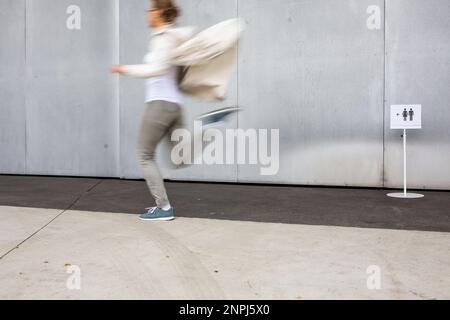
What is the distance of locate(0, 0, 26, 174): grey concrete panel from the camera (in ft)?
27.2

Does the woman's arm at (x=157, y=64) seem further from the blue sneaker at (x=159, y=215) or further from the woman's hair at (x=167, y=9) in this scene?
the blue sneaker at (x=159, y=215)

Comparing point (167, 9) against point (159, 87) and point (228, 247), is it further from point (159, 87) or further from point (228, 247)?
point (228, 247)

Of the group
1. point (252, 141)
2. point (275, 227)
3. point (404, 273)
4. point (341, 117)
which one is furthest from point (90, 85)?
point (404, 273)

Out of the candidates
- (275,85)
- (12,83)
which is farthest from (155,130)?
(12,83)

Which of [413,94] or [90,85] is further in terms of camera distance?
[90,85]

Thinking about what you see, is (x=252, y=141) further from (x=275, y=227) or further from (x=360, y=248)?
(x=360, y=248)

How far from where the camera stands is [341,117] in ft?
22.4

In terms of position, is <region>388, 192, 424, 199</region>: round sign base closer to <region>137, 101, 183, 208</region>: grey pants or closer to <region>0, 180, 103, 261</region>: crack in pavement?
<region>137, 101, 183, 208</region>: grey pants

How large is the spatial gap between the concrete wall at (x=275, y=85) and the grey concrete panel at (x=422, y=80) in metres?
0.01

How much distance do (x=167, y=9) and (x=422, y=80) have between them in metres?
3.83

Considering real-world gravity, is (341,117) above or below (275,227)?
above
